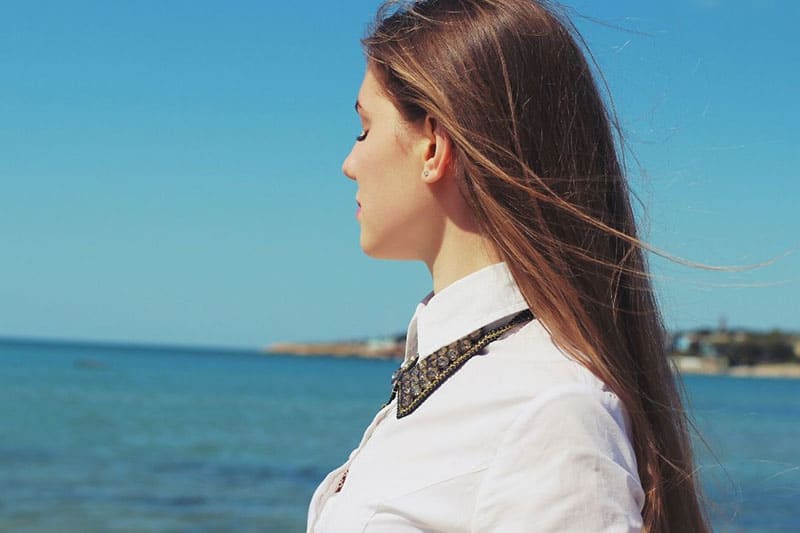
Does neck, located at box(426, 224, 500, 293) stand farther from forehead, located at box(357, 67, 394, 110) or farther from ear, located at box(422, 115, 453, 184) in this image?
forehead, located at box(357, 67, 394, 110)

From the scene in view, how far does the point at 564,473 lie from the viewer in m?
1.32

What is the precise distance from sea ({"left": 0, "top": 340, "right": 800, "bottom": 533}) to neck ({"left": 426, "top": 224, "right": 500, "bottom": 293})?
41cm

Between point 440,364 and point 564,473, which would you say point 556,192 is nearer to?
point 440,364

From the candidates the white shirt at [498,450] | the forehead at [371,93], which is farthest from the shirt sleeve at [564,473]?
the forehead at [371,93]

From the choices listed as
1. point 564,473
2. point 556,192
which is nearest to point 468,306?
point 556,192

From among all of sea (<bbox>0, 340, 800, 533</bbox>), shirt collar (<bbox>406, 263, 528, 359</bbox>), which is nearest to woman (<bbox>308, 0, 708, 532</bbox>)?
Result: shirt collar (<bbox>406, 263, 528, 359</bbox>)

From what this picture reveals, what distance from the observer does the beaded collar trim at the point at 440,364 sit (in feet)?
5.06

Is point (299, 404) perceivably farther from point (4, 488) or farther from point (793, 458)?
point (4, 488)

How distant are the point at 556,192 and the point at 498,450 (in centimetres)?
37

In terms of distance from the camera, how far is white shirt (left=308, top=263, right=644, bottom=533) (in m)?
1.32

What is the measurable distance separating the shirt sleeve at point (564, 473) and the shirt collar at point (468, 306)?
198mm

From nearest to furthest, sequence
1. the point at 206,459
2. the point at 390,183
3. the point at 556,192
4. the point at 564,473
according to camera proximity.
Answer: the point at 564,473, the point at 556,192, the point at 390,183, the point at 206,459

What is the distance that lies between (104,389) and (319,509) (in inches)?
1522

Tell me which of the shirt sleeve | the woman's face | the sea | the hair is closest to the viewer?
the shirt sleeve
